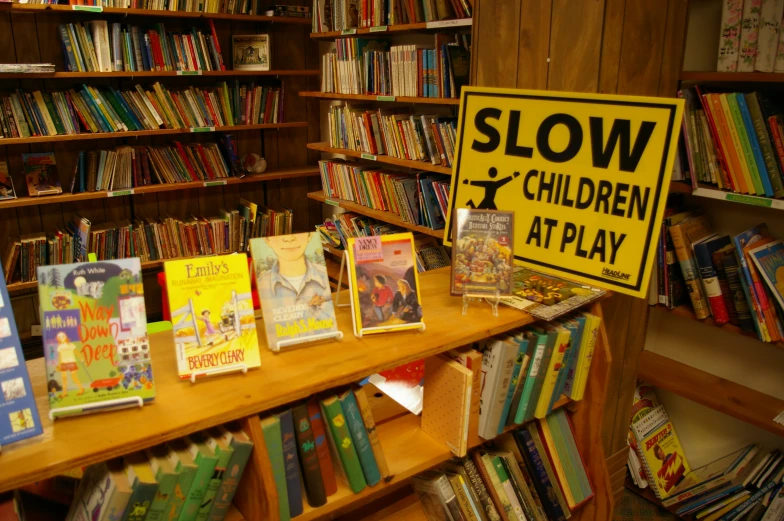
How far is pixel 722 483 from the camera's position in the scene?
2.42 meters

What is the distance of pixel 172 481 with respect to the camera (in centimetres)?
111

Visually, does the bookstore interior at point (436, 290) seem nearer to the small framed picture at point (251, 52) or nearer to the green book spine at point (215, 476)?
the green book spine at point (215, 476)

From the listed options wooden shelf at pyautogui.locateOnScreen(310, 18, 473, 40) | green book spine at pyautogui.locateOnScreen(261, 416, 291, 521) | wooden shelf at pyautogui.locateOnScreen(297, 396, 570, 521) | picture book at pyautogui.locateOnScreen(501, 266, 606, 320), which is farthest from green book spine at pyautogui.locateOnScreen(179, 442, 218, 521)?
wooden shelf at pyautogui.locateOnScreen(310, 18, 473, 40)

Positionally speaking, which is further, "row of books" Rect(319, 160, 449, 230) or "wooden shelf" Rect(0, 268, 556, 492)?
"row of books" Rect(319, 160, 449, 230)

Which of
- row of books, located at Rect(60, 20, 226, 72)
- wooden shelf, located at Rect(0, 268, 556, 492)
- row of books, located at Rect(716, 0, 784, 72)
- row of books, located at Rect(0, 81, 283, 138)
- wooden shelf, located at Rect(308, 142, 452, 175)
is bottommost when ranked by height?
wooden shelf, located at Rect(0, 268, 556, 492)

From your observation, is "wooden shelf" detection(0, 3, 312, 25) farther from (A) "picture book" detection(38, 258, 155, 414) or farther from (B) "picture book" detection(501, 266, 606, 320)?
(B) "picture book" detection(501, 266, 606, 320)

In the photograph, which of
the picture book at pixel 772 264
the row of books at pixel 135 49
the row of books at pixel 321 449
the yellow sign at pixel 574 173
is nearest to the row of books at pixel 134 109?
the row of books at pixel 135 49

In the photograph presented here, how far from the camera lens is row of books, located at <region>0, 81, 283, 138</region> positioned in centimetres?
325

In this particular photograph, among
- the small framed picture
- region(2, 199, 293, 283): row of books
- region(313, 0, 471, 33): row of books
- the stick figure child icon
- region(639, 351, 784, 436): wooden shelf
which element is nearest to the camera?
the stick figure child icon

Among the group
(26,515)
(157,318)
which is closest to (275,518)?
(26,515)

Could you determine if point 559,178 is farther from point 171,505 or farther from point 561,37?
point 171,505

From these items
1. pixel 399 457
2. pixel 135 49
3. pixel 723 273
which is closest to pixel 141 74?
pixel 135 49

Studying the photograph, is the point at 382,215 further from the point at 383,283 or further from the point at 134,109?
the point at 383,283

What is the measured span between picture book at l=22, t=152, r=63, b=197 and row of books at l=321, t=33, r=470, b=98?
5.50 ft
